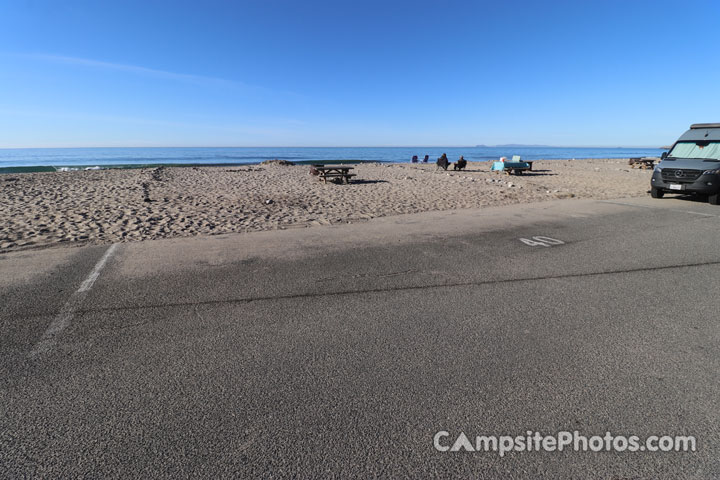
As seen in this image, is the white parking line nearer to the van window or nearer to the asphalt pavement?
the asphalt pavement

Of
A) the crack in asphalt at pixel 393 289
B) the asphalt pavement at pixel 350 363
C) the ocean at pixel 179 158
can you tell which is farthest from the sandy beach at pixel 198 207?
the ocean at pixel 179 158

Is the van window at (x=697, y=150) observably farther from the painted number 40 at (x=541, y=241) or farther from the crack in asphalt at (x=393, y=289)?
the painted number 40 at (x=541, y=241)

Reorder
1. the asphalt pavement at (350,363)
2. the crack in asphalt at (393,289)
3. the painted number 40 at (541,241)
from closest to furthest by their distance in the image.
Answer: the asphalt pavement at (350,363) → the crack in asphalt at (393,289) → the painted number 40 at (541,241)

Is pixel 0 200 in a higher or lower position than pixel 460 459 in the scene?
higher

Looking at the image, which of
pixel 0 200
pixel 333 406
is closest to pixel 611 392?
pixel 333 406

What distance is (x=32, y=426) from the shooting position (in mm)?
2150

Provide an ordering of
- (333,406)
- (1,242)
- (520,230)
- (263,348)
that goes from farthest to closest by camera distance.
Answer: (520,230) < (1,242) < (263,348) < (333,406)

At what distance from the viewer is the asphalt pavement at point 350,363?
77.0 inches

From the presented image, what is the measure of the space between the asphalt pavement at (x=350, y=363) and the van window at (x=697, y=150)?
8.43 meters

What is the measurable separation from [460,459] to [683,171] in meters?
13.5

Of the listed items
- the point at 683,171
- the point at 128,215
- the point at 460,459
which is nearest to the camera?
the point at 460,459

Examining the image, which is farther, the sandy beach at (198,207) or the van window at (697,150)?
the van window at (697,150)

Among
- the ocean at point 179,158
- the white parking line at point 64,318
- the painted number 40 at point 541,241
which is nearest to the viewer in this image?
the white parking line at point 64,318

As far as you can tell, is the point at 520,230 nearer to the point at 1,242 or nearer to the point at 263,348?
the point at 263,348
